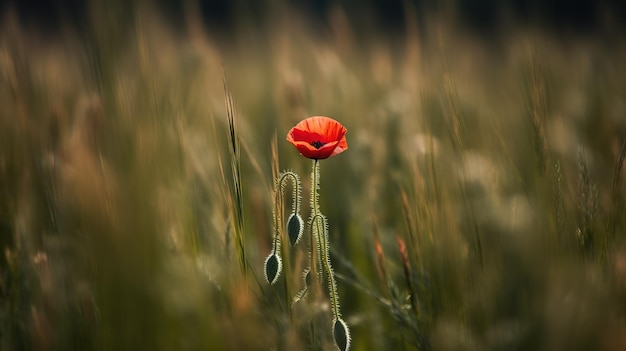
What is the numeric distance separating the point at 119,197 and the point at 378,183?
1.94 ft

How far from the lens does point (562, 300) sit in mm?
A: 429

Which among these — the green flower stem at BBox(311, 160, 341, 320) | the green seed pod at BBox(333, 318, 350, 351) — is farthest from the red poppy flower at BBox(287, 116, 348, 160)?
the green seed pod at BBox(333, 318, 350, 351)

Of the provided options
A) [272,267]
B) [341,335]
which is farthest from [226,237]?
[341,335]

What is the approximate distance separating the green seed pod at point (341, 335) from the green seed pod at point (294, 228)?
0.34ft

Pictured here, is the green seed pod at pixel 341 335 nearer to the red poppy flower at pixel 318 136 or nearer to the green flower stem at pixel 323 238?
the green flower stem at pixel 323 238

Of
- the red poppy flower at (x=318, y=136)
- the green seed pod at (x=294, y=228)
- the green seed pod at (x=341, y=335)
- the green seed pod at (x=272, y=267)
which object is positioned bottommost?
the green seed pod at (x=341, y=335)

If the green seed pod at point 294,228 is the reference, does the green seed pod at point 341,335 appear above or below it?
below

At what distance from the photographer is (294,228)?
65 cm

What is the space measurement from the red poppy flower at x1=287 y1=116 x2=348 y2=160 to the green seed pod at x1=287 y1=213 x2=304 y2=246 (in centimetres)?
8

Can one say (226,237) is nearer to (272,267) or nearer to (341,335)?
(272,267)

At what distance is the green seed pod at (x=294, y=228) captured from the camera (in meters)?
0.64

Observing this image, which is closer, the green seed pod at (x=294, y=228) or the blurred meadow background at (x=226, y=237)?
the blurred meadow background at (x=226, y=237)

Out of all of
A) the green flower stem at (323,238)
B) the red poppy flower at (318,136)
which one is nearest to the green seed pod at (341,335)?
the green flower stem at (323,238)

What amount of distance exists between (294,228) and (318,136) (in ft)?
0.38
